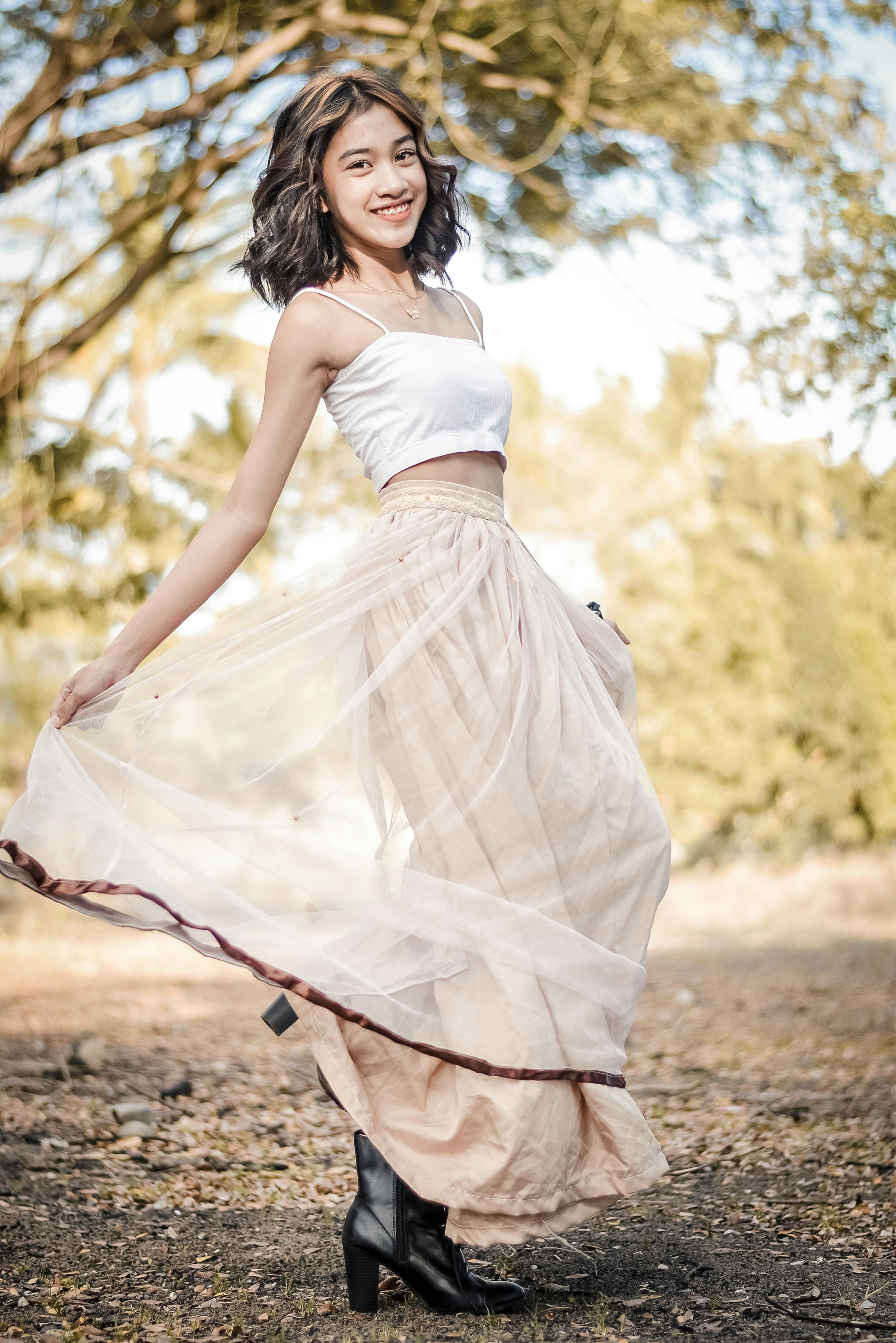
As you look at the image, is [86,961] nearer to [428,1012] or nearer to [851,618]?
[428,1012]

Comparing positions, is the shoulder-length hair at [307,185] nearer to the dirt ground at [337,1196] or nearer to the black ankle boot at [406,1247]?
the black ankle boot at [406,1247]

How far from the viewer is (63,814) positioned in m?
2.08

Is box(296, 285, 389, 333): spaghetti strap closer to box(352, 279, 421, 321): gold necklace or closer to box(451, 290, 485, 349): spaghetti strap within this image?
box(352, 279, 421, 321): gold necklace

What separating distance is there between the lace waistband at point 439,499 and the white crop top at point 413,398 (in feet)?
0.14

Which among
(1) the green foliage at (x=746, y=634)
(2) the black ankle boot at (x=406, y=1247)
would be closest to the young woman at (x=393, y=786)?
(2) the black ankle boot at (x=406, y=1247)

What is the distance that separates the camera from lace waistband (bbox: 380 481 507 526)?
2211mm

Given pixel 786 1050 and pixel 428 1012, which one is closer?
pixel 428 1012

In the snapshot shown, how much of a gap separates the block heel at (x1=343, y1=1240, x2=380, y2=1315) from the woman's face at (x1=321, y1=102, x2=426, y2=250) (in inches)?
71.8

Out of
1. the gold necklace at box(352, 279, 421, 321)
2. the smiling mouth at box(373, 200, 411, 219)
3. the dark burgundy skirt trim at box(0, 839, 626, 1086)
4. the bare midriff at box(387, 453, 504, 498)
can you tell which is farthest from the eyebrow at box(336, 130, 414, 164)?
the dark burgundy skirt trim at box(0, 839, 626, 1086)

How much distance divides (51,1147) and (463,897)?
5.90 feet

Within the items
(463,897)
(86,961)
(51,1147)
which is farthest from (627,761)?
(86,961)

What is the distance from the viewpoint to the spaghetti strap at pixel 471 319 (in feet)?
7.97

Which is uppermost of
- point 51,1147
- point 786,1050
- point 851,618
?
point 51,1147

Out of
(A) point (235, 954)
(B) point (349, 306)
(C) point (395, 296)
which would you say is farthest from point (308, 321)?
(A) point (235, 954)
